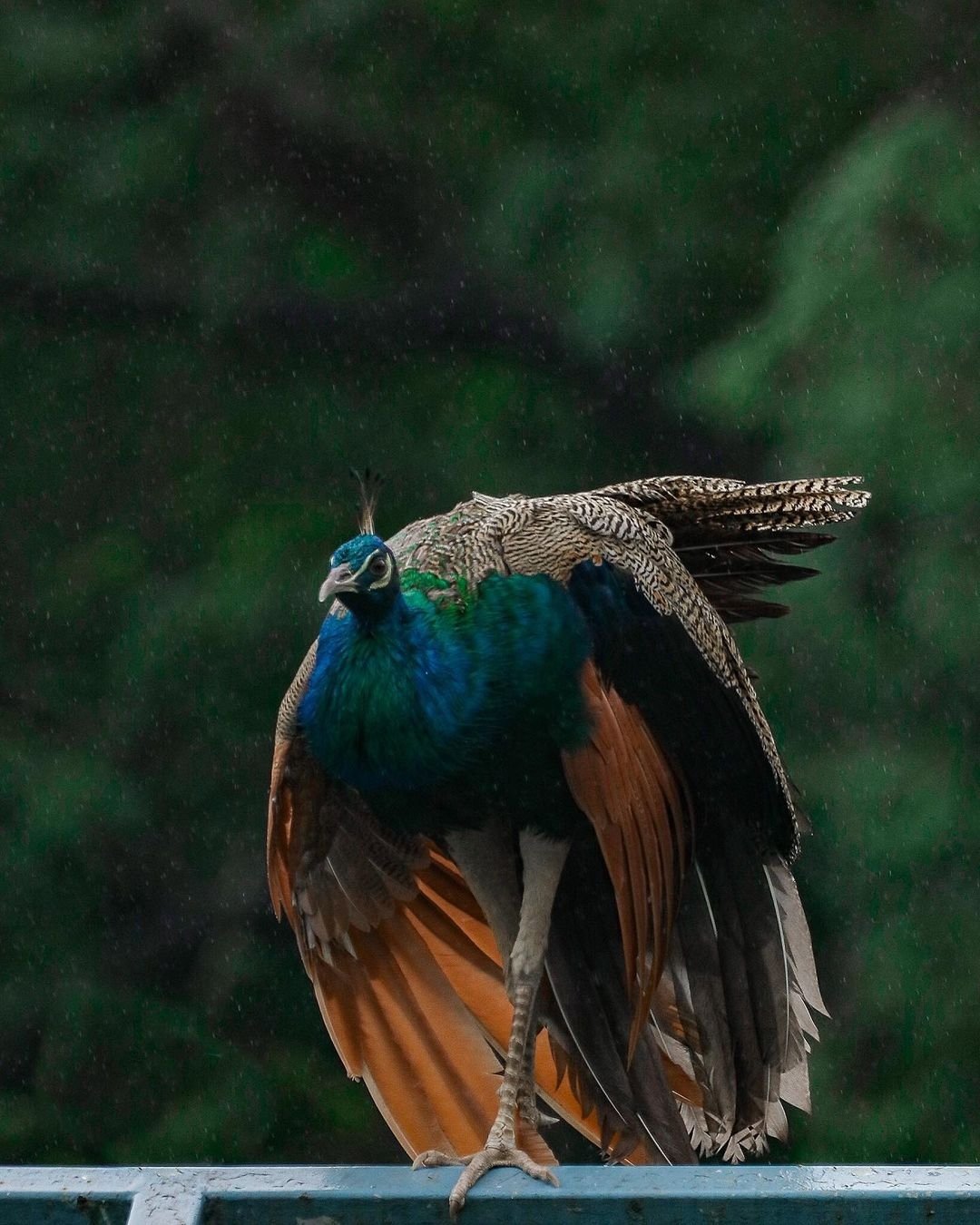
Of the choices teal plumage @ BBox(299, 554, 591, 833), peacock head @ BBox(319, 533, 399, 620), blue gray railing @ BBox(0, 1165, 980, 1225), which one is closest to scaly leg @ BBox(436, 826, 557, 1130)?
teal plumage @ BBox(299, 554, 591, 833)

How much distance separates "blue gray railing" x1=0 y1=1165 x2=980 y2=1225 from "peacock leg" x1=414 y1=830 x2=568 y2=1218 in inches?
13.2

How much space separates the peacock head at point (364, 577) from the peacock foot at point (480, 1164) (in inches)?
24.7

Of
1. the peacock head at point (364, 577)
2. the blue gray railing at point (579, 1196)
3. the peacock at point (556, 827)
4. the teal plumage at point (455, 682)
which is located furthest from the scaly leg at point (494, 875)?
the blue gray railing at point (579, 1196)

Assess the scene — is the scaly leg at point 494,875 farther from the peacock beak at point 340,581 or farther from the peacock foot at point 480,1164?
the peacock beak at point 340,581

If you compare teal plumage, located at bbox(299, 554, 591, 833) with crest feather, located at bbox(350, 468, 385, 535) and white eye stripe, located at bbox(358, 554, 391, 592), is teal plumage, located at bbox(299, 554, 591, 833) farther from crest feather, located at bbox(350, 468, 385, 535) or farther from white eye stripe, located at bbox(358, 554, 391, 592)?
crest feather, located at bbox(350, 468, 385, 535)

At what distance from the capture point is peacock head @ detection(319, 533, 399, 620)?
2332 mm

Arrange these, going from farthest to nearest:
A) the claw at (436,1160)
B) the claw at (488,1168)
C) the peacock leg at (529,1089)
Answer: the peacock leg at (529,1089) → the claw at (436,1160) → the claw at (488,1168)

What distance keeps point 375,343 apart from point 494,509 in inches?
108

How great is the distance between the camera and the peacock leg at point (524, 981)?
7.60 ft

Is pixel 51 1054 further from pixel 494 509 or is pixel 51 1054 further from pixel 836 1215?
pixel 836 1215

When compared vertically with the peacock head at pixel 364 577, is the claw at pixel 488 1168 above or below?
below

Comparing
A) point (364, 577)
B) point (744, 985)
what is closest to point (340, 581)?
point (364, 577)

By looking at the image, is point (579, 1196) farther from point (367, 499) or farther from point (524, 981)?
point (367, 499)

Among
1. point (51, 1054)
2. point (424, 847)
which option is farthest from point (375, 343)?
point (424, 847)
